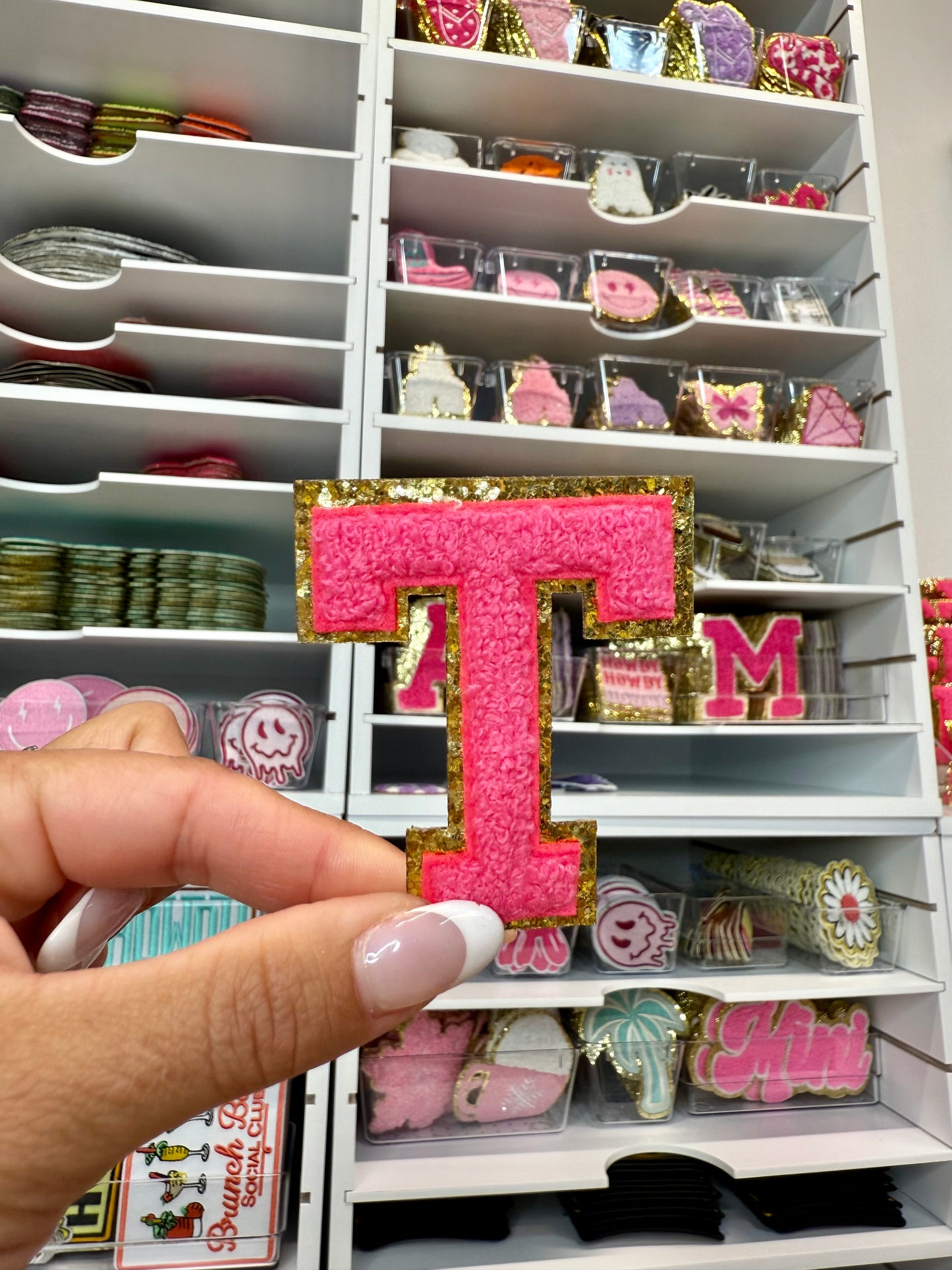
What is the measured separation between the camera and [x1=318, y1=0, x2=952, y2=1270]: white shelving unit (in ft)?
4.12

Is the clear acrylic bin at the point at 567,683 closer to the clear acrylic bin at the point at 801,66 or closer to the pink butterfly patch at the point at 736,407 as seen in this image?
the pink butterfly patch at the point at 736,407

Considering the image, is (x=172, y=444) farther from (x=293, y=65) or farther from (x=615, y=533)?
(x=615, y=533)

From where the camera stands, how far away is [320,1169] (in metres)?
1.16

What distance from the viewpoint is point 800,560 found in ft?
5.21

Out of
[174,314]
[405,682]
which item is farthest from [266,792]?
[174,314]

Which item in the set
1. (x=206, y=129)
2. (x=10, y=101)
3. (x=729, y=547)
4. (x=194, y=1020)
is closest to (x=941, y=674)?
(x=729, y=547)

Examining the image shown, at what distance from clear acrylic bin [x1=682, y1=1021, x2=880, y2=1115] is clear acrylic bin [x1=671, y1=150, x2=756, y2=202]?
59.8 inches

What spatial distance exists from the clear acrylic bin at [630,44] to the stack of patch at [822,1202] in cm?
197

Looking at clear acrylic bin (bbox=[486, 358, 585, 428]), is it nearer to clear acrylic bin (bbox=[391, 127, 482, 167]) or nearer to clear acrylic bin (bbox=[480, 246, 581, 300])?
clear acrylic bin (bbox=[480, 246, 581, 300])

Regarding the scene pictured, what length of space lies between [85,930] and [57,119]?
1.47 m

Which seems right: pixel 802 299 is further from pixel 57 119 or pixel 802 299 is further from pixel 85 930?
pixel 85 930

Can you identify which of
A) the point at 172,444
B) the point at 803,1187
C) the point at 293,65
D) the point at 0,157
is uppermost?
the point at 293,65

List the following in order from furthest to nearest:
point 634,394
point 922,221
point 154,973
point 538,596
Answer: point 922,221 < point 634,394 < point 538,596 < point 154,973

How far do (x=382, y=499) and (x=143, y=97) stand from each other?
1.43 meters
